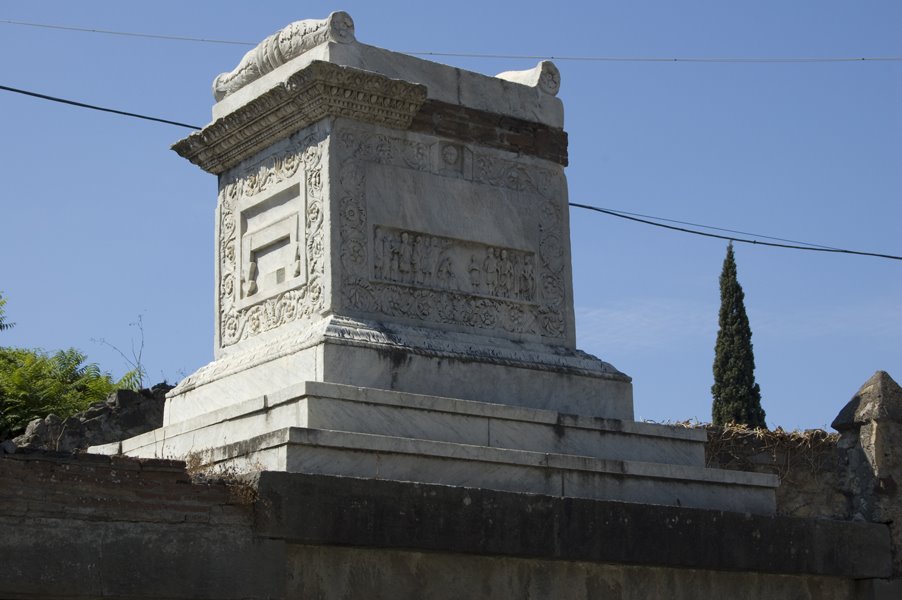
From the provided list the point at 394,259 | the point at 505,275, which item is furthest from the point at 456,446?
the point at 505,275

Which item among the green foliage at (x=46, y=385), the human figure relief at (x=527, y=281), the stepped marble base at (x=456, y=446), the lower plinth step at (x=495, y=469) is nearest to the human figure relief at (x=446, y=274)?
the human figure relief at (x=527, y=281)

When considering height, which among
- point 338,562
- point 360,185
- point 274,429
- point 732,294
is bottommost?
point 338,562

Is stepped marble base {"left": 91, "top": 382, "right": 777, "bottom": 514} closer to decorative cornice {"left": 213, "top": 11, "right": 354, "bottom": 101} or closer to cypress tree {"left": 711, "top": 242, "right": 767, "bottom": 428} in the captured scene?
decorative cornice {"left": 213, "top": 11, "right": 354, "bottom": 101}

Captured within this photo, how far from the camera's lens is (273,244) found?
1069 cm

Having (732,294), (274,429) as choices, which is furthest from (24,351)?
(274,429)

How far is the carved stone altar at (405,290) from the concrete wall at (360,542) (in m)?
0.36

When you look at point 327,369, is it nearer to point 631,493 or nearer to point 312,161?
point 312,161

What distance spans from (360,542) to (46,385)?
10601 millimetres

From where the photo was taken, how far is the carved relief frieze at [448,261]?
10.2 metres

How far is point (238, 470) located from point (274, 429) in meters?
0.34

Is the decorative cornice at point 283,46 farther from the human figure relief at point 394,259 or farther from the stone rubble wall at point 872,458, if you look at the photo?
the stone rubble wall at point 872,458

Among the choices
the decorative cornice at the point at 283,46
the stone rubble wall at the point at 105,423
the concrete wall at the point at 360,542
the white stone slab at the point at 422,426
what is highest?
the decorative cornice at the point at 283,46

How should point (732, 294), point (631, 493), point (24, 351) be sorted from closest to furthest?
1. point (631, 493)
2. point (24, 351)
3. point (732, 294)

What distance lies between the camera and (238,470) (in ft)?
30.3
